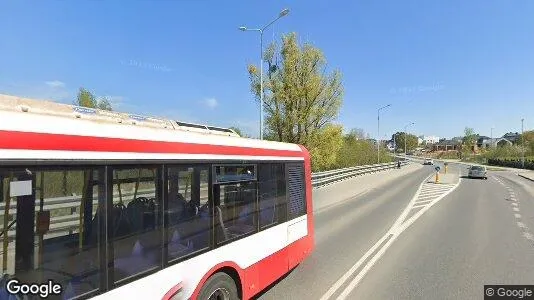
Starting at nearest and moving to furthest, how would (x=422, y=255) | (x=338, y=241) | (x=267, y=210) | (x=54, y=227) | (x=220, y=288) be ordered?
(x=54, y=227) < (x=220, y=288) < (x=267, y=210) < (x=422, y=255) < (x=338, y=241)

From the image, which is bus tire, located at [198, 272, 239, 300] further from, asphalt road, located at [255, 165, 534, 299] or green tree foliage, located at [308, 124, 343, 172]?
green tree foliage, located at [308, 124, 343, 172]

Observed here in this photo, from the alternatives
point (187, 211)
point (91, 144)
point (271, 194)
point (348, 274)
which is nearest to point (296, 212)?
point (271, 194)

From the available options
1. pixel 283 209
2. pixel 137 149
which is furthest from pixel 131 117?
pixel 283 209

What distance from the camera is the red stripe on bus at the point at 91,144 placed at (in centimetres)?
281

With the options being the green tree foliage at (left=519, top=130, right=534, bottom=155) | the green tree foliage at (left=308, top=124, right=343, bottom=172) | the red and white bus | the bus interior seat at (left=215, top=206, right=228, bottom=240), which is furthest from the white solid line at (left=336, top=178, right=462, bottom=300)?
the green tree foliage at (left=519, top=130, right=534, bottom=155)

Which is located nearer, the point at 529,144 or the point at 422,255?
the point at 422,255

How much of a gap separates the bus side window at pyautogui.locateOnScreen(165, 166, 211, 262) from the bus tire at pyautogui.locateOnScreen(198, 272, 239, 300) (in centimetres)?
40

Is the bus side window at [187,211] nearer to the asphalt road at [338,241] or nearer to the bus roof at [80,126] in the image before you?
the bus roof at [80,126]

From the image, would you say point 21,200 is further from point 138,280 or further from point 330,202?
point 330,202

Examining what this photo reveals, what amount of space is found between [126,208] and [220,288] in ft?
5.54

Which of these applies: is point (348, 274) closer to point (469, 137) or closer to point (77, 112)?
point (77, 112)

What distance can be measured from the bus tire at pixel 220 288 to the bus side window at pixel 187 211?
398 millimetres
